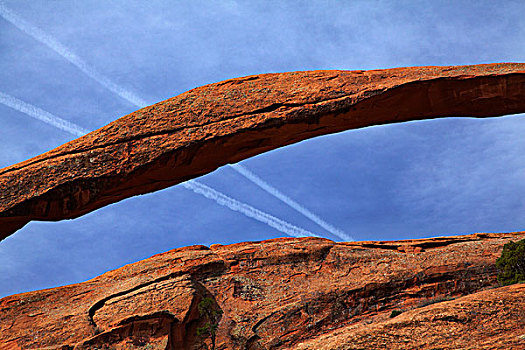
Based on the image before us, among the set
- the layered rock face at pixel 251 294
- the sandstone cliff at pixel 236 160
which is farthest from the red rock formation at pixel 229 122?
the layered rock face at pixel 251 294

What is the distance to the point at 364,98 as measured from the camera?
Answer: 605 inches

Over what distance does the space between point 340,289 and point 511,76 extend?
59.8 ft

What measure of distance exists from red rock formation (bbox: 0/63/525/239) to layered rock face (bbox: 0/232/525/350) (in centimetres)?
1289

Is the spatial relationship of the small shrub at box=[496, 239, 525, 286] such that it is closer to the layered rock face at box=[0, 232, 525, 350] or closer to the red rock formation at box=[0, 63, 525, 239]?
the layered rock face at box=[0, 232, 525, 350]

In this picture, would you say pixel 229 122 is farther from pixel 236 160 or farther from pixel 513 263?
pixel 513 263

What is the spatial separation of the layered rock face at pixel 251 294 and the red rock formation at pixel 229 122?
12886 mm

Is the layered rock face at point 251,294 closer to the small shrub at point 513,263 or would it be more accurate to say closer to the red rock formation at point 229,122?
the small shrub at point 513,263

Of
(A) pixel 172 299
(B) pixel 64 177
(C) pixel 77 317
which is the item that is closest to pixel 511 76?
(B) pixel 64 177

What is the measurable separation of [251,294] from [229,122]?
17474 millimetres

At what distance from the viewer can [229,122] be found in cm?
1577

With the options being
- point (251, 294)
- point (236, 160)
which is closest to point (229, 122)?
point (236, 160)

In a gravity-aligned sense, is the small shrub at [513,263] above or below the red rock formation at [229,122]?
below

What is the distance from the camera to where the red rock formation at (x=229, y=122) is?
51.0ft

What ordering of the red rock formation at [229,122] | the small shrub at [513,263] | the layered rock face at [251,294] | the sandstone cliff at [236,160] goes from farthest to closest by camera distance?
the layered rock face at [251,294] → the small shrub at [513,263] → the sandstone cliff at [236,160] → the red rock formation at [229,122]
